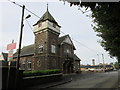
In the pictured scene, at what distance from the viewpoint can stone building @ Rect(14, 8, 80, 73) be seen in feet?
82.9

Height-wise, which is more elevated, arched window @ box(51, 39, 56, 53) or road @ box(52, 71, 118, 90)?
arched window @ box(51, 39, 56, 53)

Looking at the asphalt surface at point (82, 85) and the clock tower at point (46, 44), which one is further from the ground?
the clock tower at point (46, 44)

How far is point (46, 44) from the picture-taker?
25359 mm

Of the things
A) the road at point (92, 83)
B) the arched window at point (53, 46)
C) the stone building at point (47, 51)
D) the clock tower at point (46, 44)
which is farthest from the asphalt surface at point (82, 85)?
the arched window at point (53, 46)

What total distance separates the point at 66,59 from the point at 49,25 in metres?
10.6

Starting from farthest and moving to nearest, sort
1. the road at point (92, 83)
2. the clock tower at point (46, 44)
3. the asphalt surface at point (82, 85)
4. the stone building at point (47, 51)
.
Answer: the stone building at point (47, 51)
the clock tower at point (46, 44)
the road at point (92, 83)
the asphalt surface at point (82, 85)

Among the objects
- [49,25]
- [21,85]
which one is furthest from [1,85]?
[49,25]

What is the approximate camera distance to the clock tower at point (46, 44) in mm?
Result: 24883

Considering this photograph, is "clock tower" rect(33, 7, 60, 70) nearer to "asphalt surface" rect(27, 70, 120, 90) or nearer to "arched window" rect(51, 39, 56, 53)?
"arched window" rect(51, 39, 56, 53)

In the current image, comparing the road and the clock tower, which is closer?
the road

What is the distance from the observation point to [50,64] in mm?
24750

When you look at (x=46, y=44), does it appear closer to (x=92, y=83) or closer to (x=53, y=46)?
(x=53, y=46)

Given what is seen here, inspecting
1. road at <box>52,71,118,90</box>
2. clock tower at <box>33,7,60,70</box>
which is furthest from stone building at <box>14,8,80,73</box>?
road at <box>52,71,118,90</box>

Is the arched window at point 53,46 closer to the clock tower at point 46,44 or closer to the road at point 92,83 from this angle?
the clock tower at point 46,44
